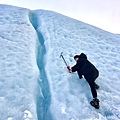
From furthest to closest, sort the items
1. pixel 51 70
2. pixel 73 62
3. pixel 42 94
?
1. pixel 73 62
2. pixel 51 70
3. pixel 42 94

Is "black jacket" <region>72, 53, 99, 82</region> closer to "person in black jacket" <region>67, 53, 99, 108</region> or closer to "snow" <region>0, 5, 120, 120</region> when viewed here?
"person in black jacket" <region>67, 53, 99, 108</region>

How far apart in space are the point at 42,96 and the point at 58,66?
194cm

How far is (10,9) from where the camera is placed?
14625mm

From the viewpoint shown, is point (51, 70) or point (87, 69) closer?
point (87, 69)

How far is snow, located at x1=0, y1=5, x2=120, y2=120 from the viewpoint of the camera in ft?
21.7

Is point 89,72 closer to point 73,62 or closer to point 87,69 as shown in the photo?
point 87,69

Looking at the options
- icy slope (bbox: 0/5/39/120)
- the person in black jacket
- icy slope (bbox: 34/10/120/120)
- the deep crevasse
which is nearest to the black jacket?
the person in black jacket

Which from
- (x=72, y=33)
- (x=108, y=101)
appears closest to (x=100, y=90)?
(x=108, y=101)

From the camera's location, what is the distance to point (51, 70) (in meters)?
8.87

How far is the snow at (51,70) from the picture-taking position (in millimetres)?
6629

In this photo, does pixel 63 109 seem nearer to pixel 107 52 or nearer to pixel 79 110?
pixel 79 110

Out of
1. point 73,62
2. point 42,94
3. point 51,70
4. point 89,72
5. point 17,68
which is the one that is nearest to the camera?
point 89,72

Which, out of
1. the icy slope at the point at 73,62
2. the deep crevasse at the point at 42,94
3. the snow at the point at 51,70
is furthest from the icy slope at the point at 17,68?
the icy slope at the point at 73,62

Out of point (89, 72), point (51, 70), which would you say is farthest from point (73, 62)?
point (89, 72)
